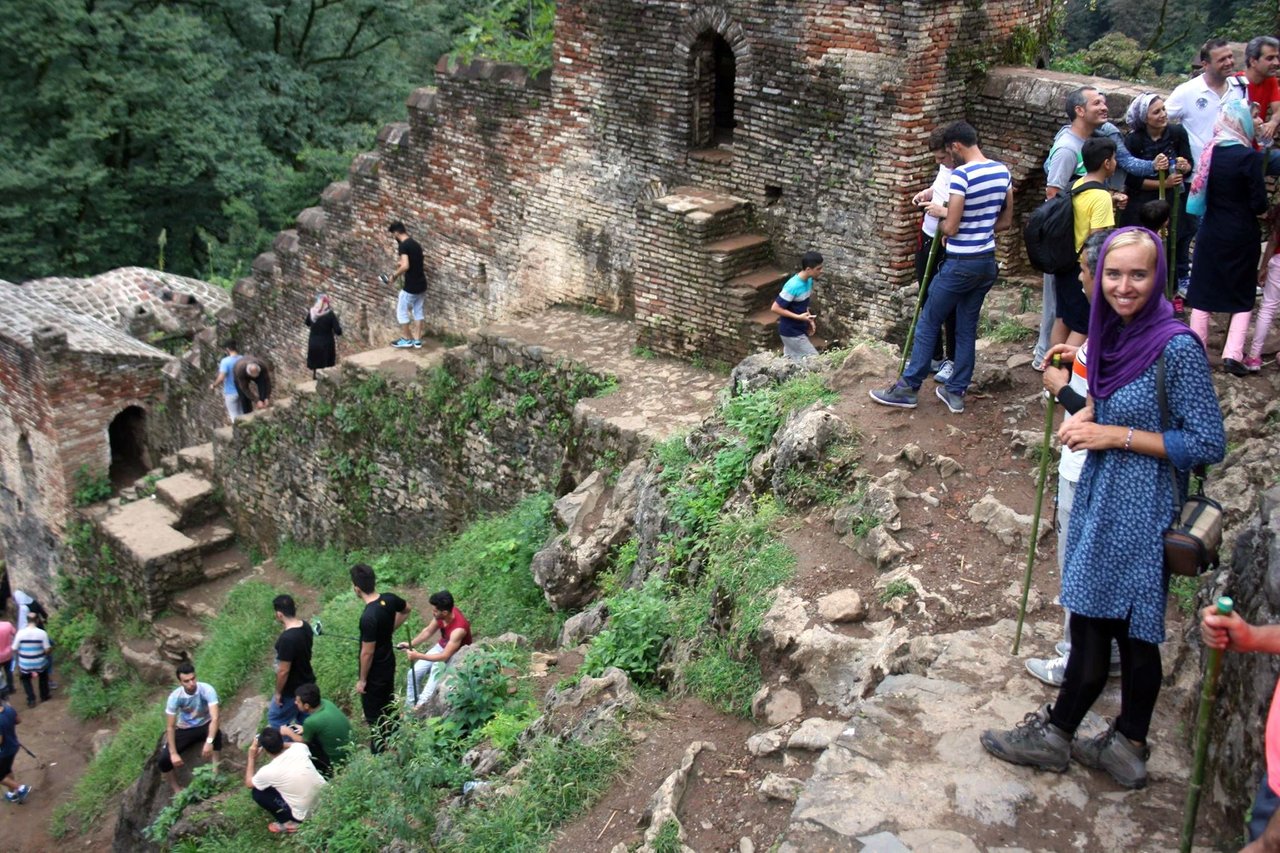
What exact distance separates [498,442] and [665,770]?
223 inches

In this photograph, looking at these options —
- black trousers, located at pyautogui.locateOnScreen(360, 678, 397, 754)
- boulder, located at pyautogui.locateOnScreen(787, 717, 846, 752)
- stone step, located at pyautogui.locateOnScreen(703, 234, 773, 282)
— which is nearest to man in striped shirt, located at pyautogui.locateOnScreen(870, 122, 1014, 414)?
boulder, located at pyautogui.locateOnScreen(787, 717, 846, 752)

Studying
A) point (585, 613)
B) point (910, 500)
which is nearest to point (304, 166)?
point (585, 613)

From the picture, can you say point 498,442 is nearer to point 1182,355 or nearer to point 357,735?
point 357,735

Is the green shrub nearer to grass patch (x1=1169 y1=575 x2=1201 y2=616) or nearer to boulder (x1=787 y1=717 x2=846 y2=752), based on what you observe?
boulder (x1=787 y1=717 x2=846 y2=752)

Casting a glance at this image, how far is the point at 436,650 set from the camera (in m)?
7.77

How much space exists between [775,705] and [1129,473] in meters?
1.89

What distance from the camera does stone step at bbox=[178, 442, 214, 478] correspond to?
1348 centimetres

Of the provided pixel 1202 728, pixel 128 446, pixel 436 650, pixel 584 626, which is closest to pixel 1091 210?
pixel 1202 728

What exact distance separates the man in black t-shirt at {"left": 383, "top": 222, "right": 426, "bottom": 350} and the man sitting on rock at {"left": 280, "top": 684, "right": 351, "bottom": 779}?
5312 millimetres

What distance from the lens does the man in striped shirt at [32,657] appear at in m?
12.7

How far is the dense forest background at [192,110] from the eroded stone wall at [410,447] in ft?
29.2

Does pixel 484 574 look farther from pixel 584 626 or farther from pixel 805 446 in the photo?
pixel 805 446

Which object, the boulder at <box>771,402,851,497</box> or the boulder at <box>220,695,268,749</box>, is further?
the boulder at <box>220,695,268,749</box>

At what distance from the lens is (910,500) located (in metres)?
5.97
